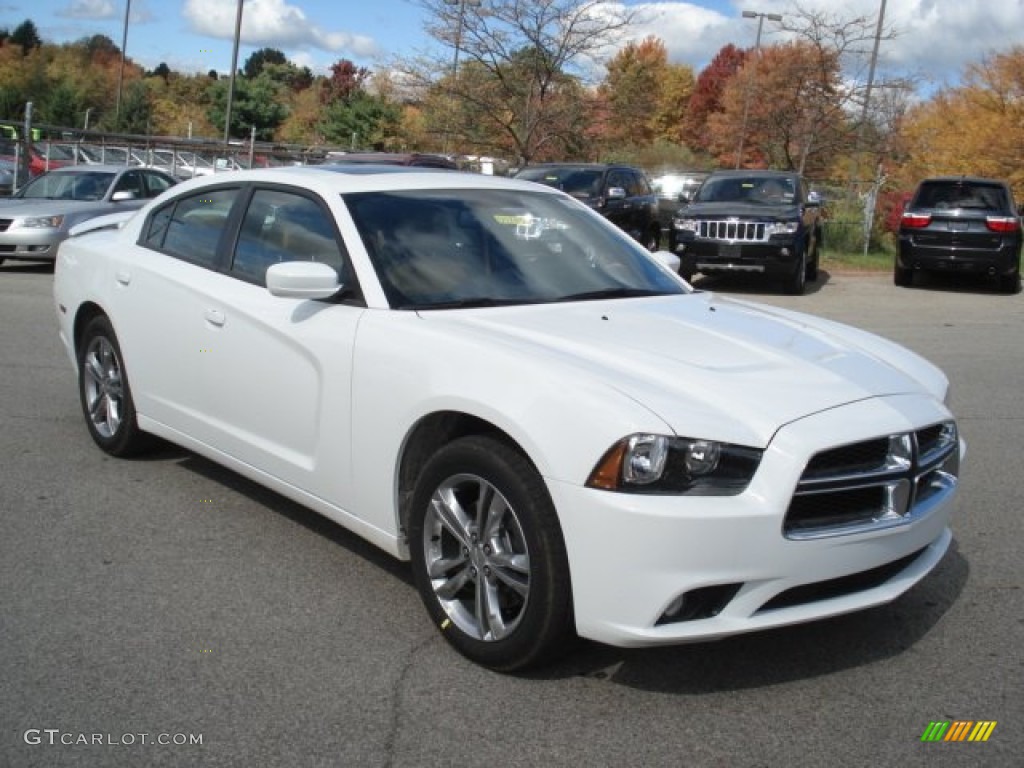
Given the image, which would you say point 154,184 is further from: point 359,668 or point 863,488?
point 863,488

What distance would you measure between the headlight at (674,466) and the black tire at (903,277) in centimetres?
1583

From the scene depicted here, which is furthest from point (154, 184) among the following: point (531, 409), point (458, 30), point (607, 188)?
point (531, 409)

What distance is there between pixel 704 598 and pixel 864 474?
0.62m

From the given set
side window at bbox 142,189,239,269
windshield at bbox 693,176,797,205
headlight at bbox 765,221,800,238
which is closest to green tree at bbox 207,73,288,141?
windshield at bbox 693,176,797,205

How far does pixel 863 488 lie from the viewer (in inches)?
126

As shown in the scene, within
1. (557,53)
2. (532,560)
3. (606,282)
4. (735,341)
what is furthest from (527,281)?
(557,53)

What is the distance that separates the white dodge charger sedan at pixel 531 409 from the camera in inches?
119

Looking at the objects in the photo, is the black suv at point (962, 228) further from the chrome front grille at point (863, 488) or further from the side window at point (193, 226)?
the chrome front grille at point (863, 488)

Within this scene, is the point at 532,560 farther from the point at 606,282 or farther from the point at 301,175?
the point at 301,175

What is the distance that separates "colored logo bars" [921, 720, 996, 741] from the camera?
3.06 metres

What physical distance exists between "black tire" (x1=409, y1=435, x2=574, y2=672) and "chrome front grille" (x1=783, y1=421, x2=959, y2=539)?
72 cm

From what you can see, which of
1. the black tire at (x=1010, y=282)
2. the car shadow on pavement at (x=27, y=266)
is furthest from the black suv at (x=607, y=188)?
the car shadow on pavement at (x=27, y=266)

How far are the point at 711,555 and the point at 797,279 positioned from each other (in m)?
13.2

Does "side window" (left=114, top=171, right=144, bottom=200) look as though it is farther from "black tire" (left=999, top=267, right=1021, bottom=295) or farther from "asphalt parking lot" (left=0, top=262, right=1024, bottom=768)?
"black tire" (left=999, top=267, right=1021, bottom=295)
